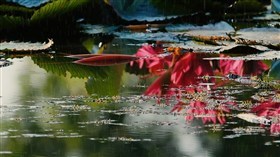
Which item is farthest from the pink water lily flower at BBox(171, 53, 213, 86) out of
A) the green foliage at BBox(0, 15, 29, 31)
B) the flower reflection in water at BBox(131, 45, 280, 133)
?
the green foliage at BBox(0, 15, 29, 31)

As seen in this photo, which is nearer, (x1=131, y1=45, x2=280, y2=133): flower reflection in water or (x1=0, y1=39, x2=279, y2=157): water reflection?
(x1=0, y1=39, x2=279, y2=157): water reflection

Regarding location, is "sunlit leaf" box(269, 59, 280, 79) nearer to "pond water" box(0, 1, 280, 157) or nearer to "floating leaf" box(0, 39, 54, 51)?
"pond water" box(0, 1, 280, 157)

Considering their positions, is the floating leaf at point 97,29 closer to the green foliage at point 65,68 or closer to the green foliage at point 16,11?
the green foliage at point 16,11

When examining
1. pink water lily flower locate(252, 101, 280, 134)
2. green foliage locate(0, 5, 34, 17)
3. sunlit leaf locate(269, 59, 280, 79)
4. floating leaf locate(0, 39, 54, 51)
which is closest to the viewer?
pink water lily flower locate(252, 101, 280, 134)

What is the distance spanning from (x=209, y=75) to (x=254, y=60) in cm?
48

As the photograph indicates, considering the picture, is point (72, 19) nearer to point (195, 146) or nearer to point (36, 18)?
point (36, 18)

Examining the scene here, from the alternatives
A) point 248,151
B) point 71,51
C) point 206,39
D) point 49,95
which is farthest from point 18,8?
point 248,151

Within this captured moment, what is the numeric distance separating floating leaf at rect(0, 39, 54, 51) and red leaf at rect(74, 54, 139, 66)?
456 millimetres

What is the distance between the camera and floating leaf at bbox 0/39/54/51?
162 inches

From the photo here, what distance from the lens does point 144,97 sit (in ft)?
9.15

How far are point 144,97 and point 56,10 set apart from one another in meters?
1.89

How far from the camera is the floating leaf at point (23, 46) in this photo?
4105 millimetres

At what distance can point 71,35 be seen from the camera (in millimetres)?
4973

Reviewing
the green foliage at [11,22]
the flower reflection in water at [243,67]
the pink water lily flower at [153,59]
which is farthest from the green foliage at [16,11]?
the flower reflection in water at [243,67]
